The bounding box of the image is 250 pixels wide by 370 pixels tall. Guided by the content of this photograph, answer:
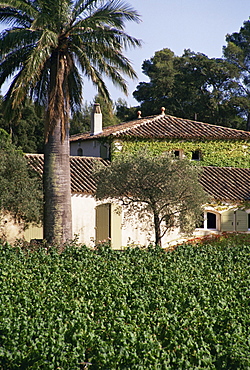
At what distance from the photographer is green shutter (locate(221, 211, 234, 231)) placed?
26.6m

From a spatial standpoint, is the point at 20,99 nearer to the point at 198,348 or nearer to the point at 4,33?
the point at 4,33

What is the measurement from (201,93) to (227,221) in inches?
900

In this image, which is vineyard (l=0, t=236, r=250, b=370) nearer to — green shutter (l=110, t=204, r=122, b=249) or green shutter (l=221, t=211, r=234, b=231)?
green shutter (l=110, t=204, r=122, b=249)

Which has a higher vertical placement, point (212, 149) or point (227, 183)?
point (212, 149)

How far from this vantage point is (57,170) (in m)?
18.9

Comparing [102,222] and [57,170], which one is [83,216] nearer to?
[102,222]

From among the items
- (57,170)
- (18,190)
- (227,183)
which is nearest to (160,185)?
(57,170)

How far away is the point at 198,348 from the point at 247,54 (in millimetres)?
45883

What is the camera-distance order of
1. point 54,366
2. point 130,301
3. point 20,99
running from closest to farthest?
point 54,366 < point 130,301 < point 20,99

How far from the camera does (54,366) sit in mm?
7129

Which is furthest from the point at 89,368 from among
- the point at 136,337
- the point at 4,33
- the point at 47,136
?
the point at 4,33

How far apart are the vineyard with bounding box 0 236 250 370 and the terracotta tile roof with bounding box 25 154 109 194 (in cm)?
999

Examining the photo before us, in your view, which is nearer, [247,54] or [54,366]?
[54,366]

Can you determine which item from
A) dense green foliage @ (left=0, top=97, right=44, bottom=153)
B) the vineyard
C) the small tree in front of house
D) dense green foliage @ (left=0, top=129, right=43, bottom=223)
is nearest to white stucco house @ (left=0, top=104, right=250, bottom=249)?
dense green foliage @ (left=0, top=129, right=43, bottom=223)
